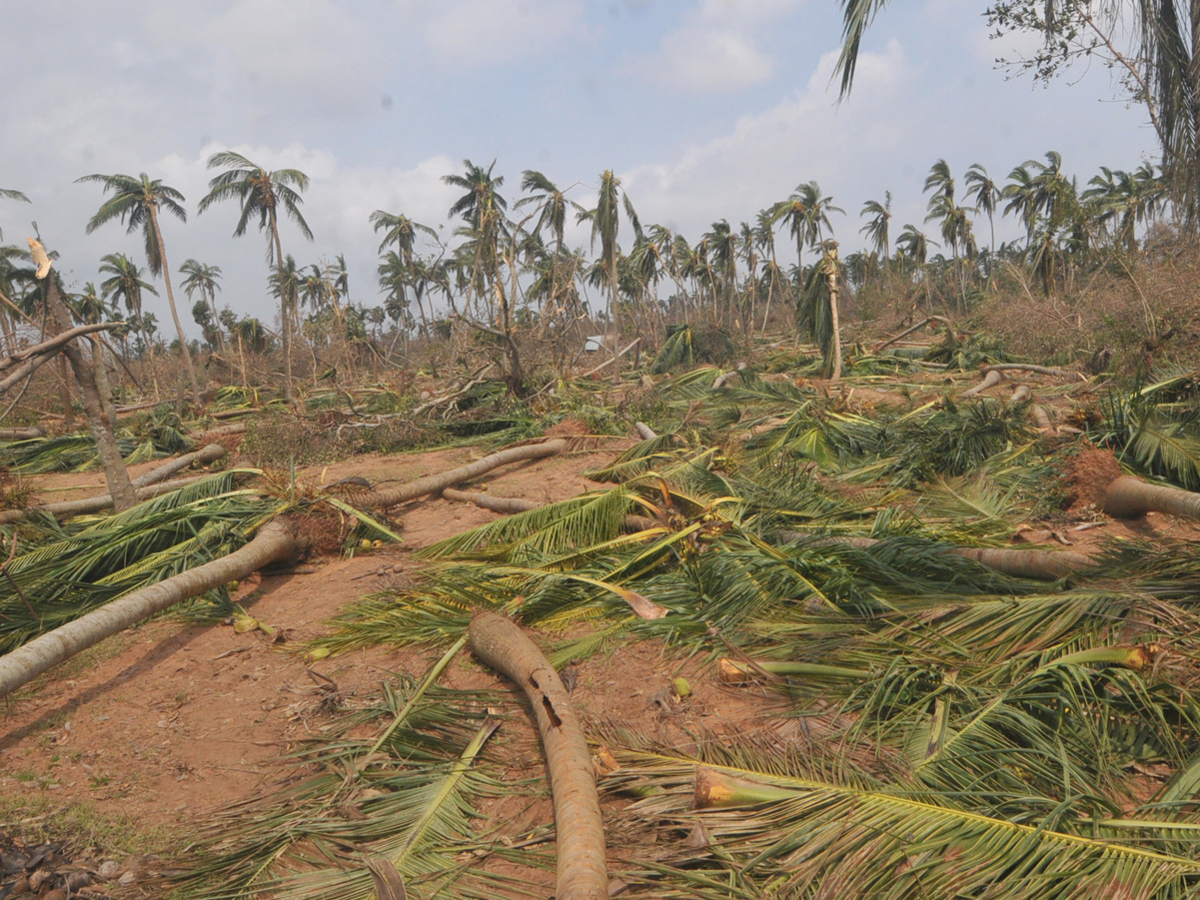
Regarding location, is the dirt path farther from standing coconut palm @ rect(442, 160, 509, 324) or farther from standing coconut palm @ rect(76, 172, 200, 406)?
standing coconut palm @ rect(76, 172, 200, 406)

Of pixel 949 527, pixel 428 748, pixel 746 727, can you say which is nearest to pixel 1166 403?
pixel 949 527

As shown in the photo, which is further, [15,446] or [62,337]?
[15,446]

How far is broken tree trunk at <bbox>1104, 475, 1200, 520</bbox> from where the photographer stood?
4.43m

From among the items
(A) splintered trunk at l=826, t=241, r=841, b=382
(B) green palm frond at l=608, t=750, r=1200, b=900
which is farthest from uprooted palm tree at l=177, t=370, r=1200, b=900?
(A) splintered trunk at l=826, t=241, r=841, b=382

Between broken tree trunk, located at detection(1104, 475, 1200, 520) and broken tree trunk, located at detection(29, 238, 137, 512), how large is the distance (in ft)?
24.2

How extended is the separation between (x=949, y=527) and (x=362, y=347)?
34120 millimetres

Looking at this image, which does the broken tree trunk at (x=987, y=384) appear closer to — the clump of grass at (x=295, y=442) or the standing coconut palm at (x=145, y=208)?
the clump of grass at (x=295, y=442)

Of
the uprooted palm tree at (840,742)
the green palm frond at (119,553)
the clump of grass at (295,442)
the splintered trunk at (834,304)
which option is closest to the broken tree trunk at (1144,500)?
the uprooted palm tree at (840,742)

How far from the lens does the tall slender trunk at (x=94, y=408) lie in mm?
5512

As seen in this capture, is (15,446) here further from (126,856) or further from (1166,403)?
(1166,403)

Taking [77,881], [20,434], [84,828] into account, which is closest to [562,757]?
[77,881]

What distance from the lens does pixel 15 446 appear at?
1335 centimetres

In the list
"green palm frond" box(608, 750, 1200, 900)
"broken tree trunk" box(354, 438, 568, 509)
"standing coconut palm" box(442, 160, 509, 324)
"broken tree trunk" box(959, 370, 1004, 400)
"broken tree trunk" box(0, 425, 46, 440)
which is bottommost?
"green palm frond" box(608, 750, 1200, 900)

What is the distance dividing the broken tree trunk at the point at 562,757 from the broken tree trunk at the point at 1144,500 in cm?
389
